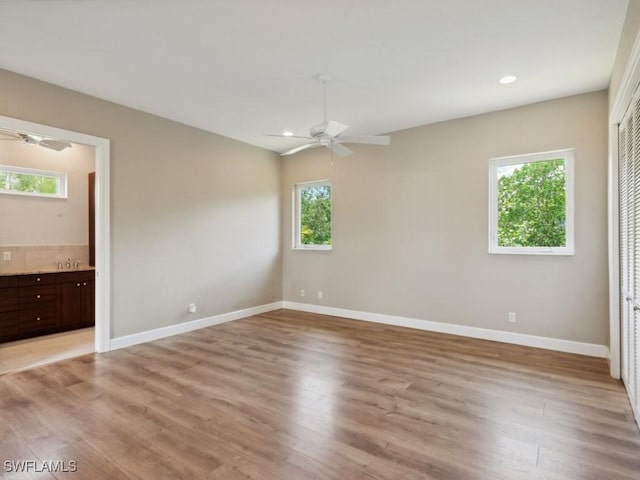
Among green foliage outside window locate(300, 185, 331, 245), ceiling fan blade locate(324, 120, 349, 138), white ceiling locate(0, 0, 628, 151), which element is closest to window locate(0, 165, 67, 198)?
white ceiling locate(0, 0, 628, 151)

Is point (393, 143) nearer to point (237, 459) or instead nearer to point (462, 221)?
point (462, 221)

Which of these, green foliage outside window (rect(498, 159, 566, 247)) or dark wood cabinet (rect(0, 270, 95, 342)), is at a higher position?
green foliage outside window (rect(498, 159, 566, 247))

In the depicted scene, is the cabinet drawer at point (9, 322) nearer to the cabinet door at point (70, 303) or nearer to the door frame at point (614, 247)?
the cabinet door at point (70, 303)

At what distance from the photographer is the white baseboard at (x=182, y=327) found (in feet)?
13.4

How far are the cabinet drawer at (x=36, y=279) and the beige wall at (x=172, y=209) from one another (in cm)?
141

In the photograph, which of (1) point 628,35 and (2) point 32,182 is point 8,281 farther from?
(1) point 628,35

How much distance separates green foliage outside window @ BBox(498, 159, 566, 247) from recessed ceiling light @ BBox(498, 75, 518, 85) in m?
1.16

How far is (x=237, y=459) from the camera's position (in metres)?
1.99

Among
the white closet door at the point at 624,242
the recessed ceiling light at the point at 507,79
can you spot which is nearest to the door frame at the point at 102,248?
the recessed ceiling light at the point at 507,79

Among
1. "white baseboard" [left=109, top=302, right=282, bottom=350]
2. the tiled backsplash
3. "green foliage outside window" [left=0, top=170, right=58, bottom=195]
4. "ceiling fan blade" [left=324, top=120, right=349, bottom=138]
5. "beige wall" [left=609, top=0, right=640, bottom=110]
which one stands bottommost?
"white baseboard" [left=109, top=302, right=282, bottom=350]

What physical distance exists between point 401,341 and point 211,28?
12.5 feet

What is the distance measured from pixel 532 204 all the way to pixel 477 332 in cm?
174

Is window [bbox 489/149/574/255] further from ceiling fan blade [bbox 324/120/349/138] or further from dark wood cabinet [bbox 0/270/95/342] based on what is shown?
dark wood cabinet [bbox 0/270/95/342]

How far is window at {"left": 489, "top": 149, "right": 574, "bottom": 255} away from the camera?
3906 millimetres
